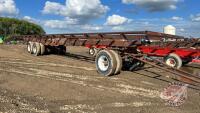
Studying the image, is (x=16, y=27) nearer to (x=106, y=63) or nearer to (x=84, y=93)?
(x=106, y=63)

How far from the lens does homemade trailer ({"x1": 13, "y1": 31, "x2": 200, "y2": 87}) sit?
11109mm

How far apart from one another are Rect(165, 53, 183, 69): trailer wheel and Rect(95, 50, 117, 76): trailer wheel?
3.50m

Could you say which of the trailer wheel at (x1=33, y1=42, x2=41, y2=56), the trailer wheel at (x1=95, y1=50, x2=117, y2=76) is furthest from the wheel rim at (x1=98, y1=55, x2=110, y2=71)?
the trailer wheel at (x1=33, y1=42, x2=41, y2=56)

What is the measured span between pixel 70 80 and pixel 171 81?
311 cm

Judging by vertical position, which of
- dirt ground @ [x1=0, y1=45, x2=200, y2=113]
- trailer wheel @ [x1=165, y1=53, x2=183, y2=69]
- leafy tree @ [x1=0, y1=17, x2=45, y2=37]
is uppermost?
leafy tree @ [x1=0, y1=17, x2=45, y2=37]

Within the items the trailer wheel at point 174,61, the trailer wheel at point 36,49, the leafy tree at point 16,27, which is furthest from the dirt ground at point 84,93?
the leafy tree at point 16,27

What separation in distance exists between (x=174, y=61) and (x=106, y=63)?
397cm

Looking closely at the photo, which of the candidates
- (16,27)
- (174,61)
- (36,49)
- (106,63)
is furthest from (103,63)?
(16,27)

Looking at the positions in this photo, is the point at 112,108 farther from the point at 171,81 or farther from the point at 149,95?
the point at 171,81

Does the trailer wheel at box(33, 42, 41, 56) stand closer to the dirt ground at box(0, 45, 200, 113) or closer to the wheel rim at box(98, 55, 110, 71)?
the dirt ground at box(0, 45, 200, 113)

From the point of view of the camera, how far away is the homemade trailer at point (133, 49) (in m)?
11.1

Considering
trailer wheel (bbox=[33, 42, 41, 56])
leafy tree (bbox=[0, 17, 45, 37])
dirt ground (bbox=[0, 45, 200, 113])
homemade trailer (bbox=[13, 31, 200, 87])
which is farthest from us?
leafy tree (bbox=[0, 17, 45, 37])

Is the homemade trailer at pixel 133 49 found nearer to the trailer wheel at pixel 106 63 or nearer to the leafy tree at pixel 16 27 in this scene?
the trailer wheel at pixel 106 63

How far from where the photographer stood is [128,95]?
8.06 m
